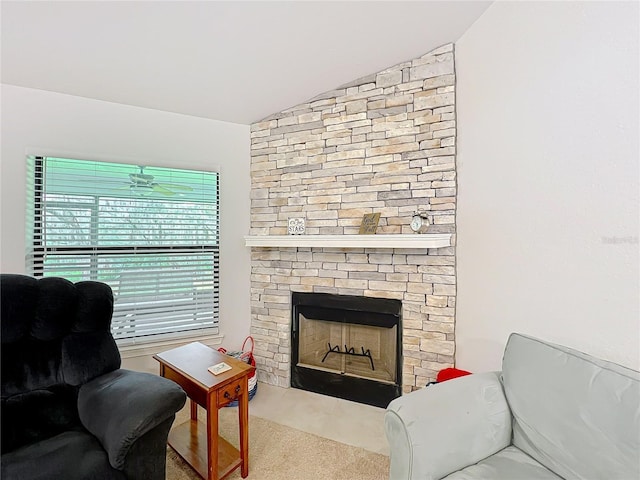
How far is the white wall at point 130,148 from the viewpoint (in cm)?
223

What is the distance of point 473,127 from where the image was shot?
85.1 inches

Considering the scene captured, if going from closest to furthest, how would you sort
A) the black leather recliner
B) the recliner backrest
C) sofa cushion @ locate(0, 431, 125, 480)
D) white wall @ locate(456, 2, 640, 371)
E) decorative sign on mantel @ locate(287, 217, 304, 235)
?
sofa cushion @ locate(0, 431, 125, 480), the black leather recliner, white wall @ locate(456, 2, 640, 371), the recliner backrest, decorative sign on mantel @ locate(287, 217, 304, 235)

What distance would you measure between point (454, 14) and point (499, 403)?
2.20 metres

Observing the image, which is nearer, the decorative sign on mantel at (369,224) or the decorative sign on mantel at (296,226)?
the decorative sign on mantel at (369,224)

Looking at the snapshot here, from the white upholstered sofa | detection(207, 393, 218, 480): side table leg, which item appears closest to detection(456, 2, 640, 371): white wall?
the white upholstered sofa

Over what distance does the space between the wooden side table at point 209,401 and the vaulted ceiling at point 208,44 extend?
1878 mm

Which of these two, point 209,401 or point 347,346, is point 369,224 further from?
point 209,401

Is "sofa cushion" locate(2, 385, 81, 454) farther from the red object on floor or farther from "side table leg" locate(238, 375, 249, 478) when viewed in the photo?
the red object on floor

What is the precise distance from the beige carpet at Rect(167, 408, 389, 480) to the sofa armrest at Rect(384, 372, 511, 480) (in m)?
0.68

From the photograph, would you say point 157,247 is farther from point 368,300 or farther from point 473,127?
point 473,127

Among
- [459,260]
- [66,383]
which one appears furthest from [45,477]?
[459,260]

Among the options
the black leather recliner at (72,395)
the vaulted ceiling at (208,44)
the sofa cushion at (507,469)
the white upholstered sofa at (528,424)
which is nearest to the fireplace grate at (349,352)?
the white upholstered sofa at (528,424)

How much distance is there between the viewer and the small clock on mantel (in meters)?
2.27

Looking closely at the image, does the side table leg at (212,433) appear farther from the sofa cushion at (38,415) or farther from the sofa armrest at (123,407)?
the sofa cushion at (38,415)
